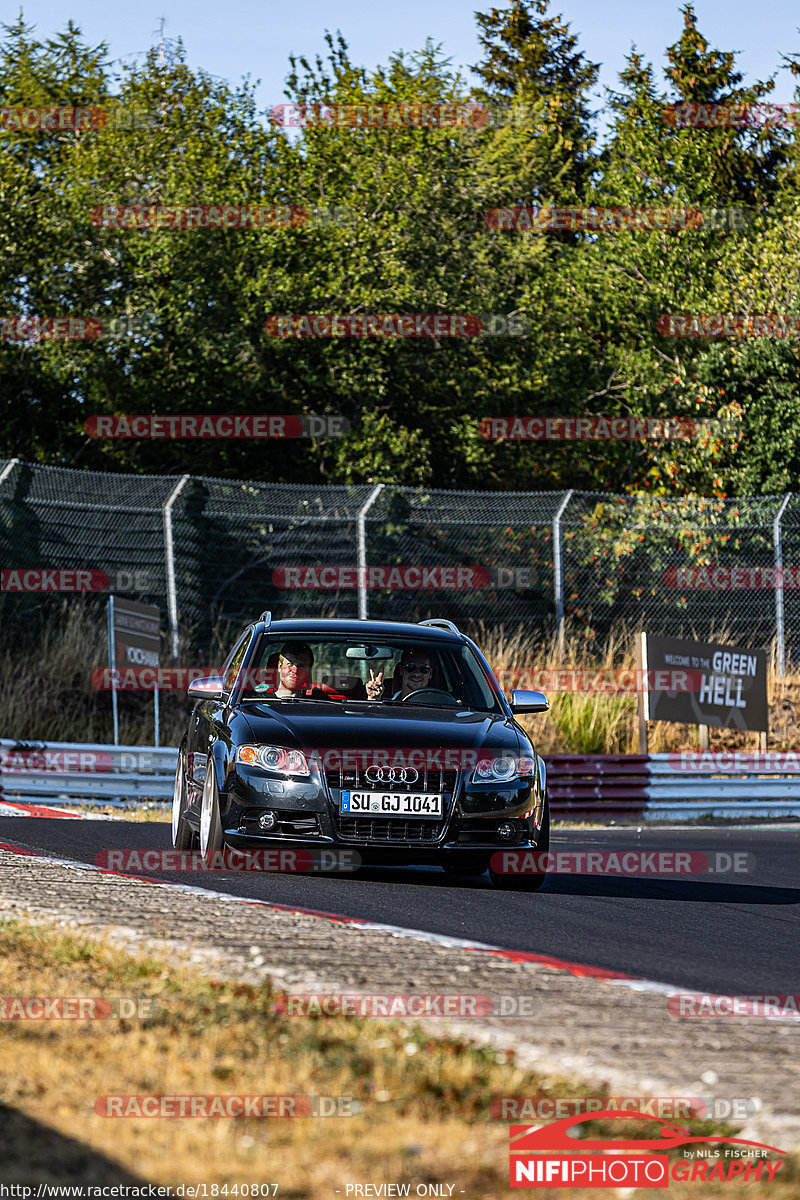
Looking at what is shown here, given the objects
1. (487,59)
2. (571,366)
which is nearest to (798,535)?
(571,366)

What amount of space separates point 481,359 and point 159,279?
6.81 m

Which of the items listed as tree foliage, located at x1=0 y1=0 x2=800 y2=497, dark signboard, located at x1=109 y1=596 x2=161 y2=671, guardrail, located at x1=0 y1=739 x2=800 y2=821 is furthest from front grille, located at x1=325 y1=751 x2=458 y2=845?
tree foliage, located at x1=0 y1=0 x2=800 y2=497

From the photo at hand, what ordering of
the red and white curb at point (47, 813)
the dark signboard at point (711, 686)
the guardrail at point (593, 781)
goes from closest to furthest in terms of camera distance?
the red and white curb at point (47, 813)
the guardrail at point (593, 781)
the dark signboard at point (711, 686)

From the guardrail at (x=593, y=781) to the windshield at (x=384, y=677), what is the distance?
21.3ft

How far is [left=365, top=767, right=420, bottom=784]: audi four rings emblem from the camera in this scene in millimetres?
8977

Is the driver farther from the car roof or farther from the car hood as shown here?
the car hood

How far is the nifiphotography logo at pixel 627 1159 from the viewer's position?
3.59 meters

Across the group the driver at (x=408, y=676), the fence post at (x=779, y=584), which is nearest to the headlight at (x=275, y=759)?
the driver at (x=408, y=676)

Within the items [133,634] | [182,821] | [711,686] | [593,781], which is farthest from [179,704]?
[182,821]

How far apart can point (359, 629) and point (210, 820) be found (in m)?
1.73

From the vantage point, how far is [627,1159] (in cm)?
372

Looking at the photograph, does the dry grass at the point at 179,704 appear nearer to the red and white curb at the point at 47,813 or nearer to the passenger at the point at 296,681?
the red and white curb at the point at 47,813

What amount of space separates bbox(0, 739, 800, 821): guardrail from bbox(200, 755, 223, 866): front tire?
7.02 meters

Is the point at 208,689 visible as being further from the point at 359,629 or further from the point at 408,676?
the point at 408,676
